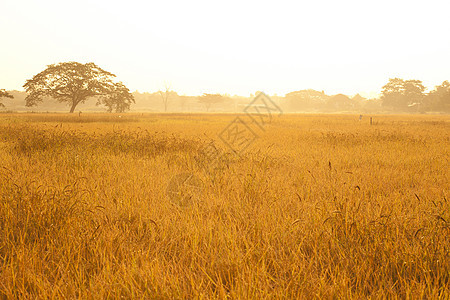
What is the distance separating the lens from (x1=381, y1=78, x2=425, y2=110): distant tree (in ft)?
259

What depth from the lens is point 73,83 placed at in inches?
1497

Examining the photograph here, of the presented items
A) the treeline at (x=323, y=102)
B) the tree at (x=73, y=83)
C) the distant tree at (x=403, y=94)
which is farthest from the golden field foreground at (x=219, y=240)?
the distant tree at (x=403, y=94)

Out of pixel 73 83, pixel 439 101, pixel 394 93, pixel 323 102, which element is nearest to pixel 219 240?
pixel 73 83

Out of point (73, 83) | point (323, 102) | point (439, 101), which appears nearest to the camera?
point (73, 83)

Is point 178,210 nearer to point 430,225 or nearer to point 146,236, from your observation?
point 146,236

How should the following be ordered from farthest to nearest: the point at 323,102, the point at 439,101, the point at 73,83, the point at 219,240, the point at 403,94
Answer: the point at 323,102 → the point at 403,94 → the point at 439,101 → the point at 73,83 → the point at 219,240

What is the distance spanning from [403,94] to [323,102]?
2920cm

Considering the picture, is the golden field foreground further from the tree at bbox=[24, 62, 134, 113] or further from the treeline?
the treeline

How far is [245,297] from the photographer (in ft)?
5.20

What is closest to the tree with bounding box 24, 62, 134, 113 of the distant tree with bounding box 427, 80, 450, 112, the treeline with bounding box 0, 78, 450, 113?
the treeline with bounding box 0, 78, 450, 113

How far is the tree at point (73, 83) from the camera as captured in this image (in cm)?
3544

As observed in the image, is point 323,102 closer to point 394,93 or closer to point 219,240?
point 394,93

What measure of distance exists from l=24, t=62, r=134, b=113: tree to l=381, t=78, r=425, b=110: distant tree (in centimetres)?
7993

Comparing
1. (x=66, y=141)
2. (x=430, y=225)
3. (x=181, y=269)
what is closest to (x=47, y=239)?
(x=181, y=269)
